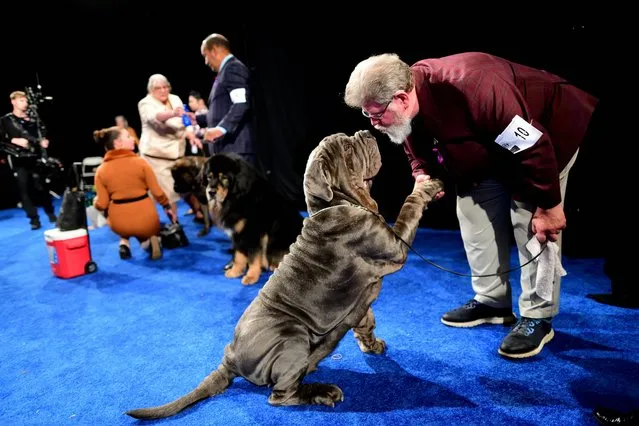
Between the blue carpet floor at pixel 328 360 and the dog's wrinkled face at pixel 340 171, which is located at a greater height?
the dog's wrinkled face at pixel 340 171

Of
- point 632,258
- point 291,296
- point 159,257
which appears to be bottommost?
point 159,257

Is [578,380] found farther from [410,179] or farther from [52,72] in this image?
[52,72]

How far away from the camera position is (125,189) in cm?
494

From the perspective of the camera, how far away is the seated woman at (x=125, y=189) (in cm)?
491

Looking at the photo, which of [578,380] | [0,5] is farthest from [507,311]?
[0,5]

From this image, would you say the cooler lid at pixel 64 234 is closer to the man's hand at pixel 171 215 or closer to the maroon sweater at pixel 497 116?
the man's hand at pixel 171 215

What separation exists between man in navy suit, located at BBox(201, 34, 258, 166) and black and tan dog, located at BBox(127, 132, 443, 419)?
267 centimetres

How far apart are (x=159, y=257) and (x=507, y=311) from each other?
13.5 ft

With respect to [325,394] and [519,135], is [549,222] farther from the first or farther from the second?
[325,394]

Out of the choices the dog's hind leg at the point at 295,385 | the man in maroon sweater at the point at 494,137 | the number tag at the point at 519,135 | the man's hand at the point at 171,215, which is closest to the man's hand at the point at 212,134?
the man's hand at the point at 171,215

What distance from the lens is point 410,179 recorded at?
580cm

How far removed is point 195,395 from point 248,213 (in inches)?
86.2

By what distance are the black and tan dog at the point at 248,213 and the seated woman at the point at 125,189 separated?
132cm

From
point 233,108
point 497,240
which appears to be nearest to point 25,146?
point 233,108
